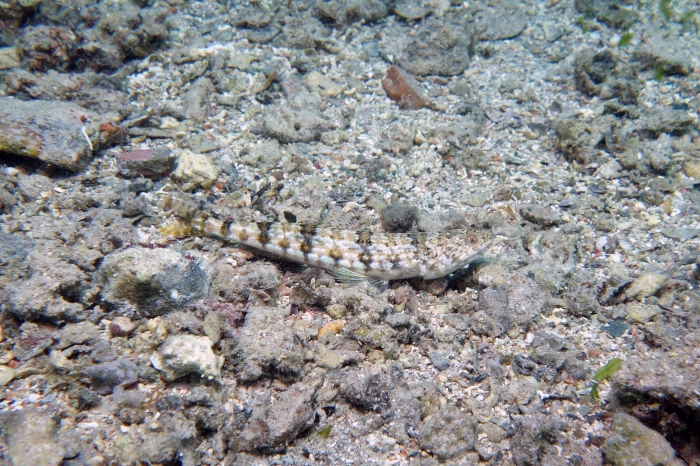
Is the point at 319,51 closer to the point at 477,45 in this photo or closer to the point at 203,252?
the point at 477,45

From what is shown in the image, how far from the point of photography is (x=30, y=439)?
2.97 meters

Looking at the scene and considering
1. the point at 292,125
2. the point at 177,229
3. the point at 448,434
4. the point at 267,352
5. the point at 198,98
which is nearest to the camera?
the point at 448,434

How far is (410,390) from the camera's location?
388 cm

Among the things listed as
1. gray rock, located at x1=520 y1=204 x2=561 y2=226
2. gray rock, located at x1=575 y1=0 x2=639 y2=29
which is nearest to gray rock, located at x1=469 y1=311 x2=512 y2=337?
gray rock, located at x1=520 y1=204 x2=561 y2=226

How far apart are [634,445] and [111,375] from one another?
4.36 m

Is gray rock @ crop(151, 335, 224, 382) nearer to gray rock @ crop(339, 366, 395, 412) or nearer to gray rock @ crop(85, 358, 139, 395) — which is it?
gray rock @ crop(85, 358, 139, 395)

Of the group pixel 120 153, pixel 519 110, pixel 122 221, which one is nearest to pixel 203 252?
pixel 122 221

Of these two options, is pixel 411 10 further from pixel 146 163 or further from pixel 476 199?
pixel 146 163

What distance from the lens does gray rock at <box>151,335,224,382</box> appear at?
3623 millimetres

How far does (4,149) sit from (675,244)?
8498mm

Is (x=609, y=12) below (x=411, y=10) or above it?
above

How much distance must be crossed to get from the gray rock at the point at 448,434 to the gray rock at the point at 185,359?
1956 mm

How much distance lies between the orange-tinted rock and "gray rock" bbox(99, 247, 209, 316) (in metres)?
4.70

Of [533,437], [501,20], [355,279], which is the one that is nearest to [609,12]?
[501,20]
